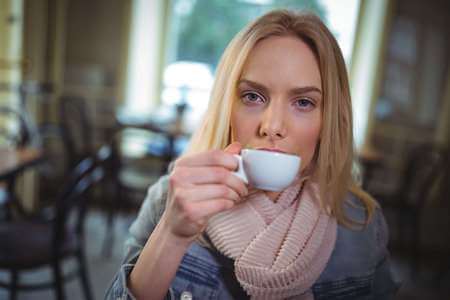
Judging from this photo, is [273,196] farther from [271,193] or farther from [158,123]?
[158,123]

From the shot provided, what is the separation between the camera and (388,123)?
360cm

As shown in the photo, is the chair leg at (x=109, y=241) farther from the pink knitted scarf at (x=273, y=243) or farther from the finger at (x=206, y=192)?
the finger at (x=206, y=192)

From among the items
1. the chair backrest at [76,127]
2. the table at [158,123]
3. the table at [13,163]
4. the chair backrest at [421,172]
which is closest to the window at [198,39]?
the table at [158,123]

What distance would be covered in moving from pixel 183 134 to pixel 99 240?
41.2 inches

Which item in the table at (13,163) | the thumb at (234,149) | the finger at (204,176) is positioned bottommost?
the table at (13,163)

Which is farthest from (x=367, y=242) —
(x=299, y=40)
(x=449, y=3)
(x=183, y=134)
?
(x=449, y=3)

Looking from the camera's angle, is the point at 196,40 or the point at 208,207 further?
the point at 196,40

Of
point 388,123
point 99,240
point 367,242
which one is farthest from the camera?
point 388,123

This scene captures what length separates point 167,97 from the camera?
4.23 m

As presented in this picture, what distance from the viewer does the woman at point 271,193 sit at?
700 mm

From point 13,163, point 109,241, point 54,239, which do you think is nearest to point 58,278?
point 54,239

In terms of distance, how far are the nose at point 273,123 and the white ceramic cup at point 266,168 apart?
98 mm

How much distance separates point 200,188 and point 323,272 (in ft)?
1.35

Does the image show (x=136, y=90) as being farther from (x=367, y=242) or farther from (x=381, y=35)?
(x=367, y=242)
